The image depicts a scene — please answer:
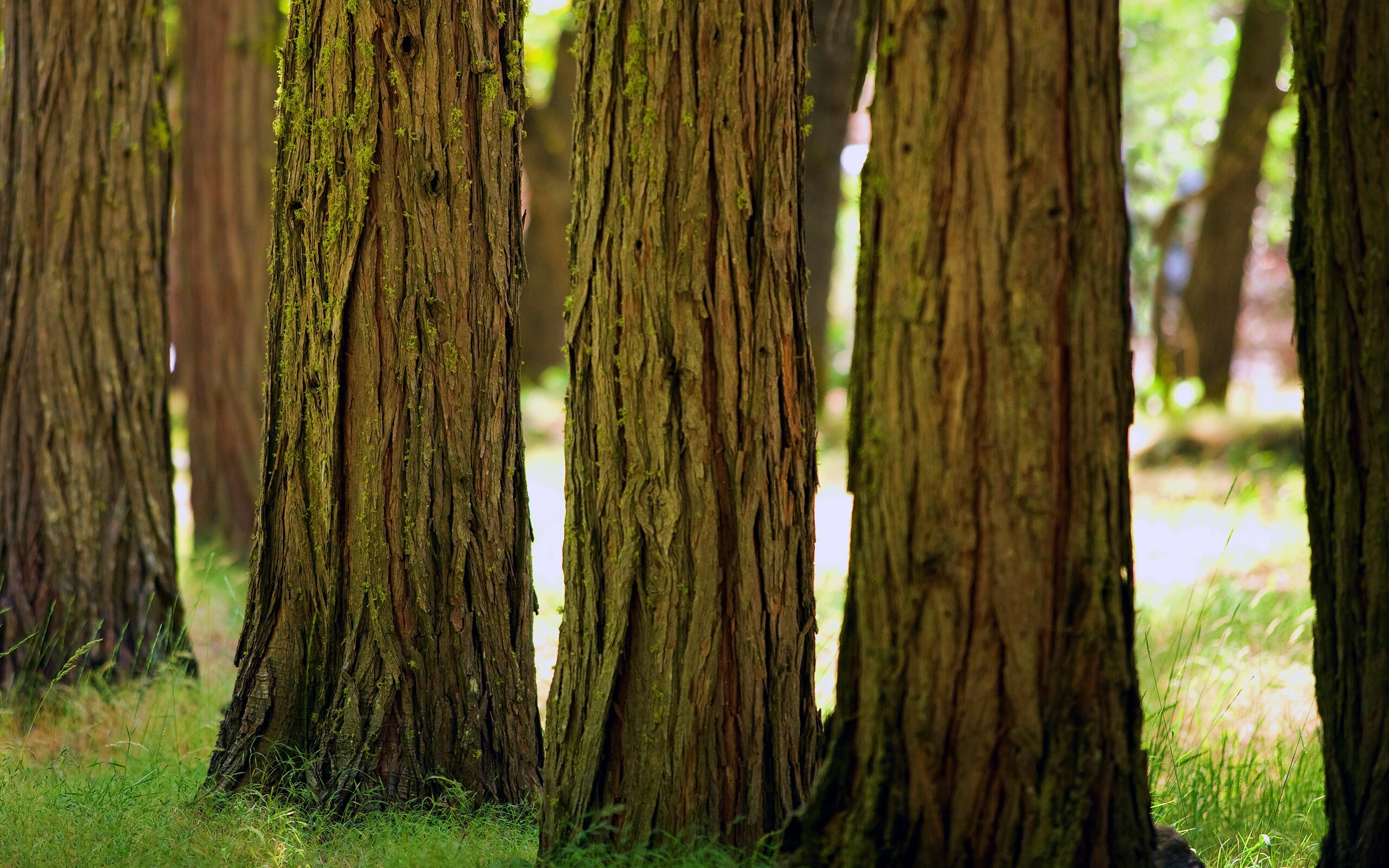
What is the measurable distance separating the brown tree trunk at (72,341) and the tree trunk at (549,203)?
10.2 metres

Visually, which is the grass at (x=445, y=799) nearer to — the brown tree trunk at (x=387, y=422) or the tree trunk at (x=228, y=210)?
the brown tree trunk at (x=387, y=422)

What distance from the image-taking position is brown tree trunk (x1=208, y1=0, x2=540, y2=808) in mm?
3646

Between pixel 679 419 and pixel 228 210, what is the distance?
632 cm

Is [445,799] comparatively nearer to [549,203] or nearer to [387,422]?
[387,422]

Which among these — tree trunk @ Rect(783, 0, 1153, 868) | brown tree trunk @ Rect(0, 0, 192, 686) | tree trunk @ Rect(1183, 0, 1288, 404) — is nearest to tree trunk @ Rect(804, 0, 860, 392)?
tree trunk @ Rect(1183, 0, 1288, 404)

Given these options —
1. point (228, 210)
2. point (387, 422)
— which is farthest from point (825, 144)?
point (387, 422)

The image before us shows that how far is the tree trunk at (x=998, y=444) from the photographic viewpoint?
2.43 m

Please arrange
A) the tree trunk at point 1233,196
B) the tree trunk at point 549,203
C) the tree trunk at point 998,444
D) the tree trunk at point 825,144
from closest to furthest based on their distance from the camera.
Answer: the tree trunk at point 998,444 < the tree trunk at point 825,144 < the tree trunk at point 1233,196 < the tree trunk at point 549,203

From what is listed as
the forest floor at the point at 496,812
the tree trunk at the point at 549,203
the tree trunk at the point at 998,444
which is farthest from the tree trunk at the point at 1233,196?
the tree trunk at the point at 998,444

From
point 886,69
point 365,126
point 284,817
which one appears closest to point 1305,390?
point 886,69

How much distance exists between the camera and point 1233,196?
14.0 m

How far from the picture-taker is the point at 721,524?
121 inches

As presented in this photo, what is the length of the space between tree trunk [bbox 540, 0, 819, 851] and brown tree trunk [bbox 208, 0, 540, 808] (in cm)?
72

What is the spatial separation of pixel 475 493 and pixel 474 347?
0.45 metres
